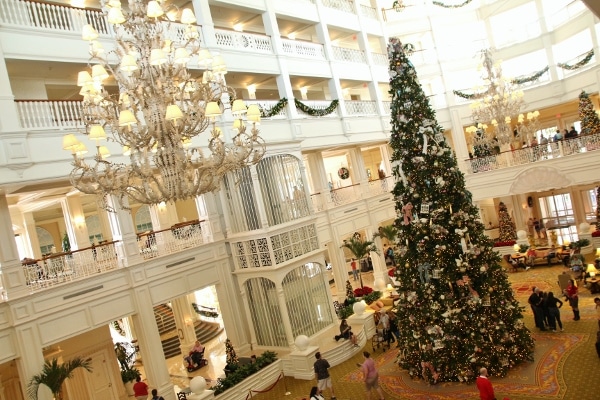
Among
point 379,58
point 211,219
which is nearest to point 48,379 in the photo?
point 211,219

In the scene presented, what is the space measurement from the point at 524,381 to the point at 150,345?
9.10 meters

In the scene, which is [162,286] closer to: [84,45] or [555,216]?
[84,45]

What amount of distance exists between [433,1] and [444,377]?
72.4 ft

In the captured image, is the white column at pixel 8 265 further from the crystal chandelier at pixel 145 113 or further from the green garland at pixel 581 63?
the green garland at pixel 581 63

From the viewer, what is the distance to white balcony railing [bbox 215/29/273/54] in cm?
1573

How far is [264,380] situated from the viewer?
13.2 m

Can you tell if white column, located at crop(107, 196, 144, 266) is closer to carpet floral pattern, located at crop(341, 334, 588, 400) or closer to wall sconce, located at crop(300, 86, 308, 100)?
carpet floral pattern, located at crop(341, 334, 588, 400)

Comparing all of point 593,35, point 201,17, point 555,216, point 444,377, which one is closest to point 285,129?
point 201,17

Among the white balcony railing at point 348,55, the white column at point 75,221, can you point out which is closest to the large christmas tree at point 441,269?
the white balcony railing at point 348,55

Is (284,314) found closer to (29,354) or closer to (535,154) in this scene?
(29,354)

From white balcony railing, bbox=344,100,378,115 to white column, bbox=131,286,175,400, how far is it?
1188 centimetres

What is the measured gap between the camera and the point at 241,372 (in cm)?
1285

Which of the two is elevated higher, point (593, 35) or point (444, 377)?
point (593, 35)

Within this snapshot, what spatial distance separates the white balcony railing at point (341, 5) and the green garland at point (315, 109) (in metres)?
4.83
